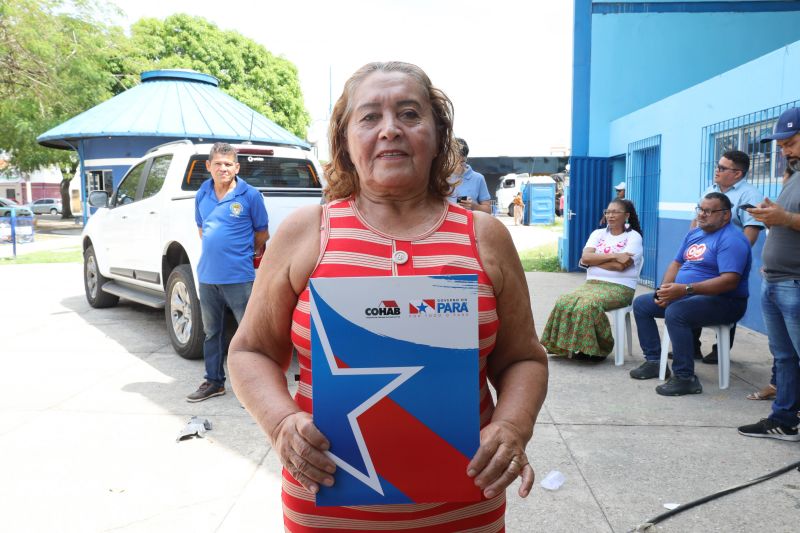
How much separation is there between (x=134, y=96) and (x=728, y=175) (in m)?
23.8

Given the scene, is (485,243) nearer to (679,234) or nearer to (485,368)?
(485,368)

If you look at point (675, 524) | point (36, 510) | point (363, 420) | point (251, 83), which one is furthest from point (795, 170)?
point (251, 83)

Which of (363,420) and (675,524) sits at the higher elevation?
(363,420)

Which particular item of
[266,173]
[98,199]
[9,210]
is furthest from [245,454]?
[9,210]

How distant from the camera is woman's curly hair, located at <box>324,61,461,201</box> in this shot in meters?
1.71

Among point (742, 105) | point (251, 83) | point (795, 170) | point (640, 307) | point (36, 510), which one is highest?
point (251, 83)

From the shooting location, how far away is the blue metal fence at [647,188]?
35.4ft

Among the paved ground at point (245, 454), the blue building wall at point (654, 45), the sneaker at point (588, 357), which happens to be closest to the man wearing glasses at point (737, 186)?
the sneaker at point (588, 357)

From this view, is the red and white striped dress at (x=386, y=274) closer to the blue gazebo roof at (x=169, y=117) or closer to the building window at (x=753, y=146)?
the building window at (x=753, y=146)

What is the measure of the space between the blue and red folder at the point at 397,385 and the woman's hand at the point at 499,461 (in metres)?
0.03

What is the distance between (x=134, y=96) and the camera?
24.8 meters

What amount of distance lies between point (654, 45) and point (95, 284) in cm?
1135

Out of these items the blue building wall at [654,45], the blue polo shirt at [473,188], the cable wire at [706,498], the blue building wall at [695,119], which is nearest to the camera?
the cable wire at [706,498]

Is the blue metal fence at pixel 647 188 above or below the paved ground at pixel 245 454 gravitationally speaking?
above
